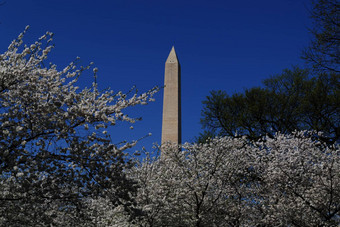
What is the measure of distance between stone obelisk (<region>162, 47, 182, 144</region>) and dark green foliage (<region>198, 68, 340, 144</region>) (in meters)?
3.79

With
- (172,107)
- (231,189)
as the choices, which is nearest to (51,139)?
(231,189)

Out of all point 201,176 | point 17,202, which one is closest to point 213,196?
point 201,176

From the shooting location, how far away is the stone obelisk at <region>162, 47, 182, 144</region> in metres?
19.7

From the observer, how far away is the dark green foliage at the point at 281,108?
2111cm

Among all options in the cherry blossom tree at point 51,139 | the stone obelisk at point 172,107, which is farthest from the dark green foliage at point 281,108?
the cherry blossom tree at point 51,139

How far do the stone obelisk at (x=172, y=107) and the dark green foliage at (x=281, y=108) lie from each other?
149 inches

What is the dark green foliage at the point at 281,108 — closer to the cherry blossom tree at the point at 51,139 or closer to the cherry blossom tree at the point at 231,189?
the cherry blossom tree at the point at 231,189

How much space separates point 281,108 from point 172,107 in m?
7.12

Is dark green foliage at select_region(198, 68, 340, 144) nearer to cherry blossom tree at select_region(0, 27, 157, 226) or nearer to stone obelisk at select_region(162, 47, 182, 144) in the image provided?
stone obelisk at select_region(162, 47, 182, 144)

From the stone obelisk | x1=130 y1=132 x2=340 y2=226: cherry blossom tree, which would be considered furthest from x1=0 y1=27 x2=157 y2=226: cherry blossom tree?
the stone obelisk

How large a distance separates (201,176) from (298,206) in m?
3.40

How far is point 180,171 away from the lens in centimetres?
1228


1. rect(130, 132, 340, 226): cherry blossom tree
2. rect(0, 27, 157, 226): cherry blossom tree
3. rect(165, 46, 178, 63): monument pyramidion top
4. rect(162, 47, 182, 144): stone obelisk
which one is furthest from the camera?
rect(165, 46, 178, 63): monument pyramidion top

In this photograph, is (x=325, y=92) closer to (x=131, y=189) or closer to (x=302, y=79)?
(x=302, y=79)
